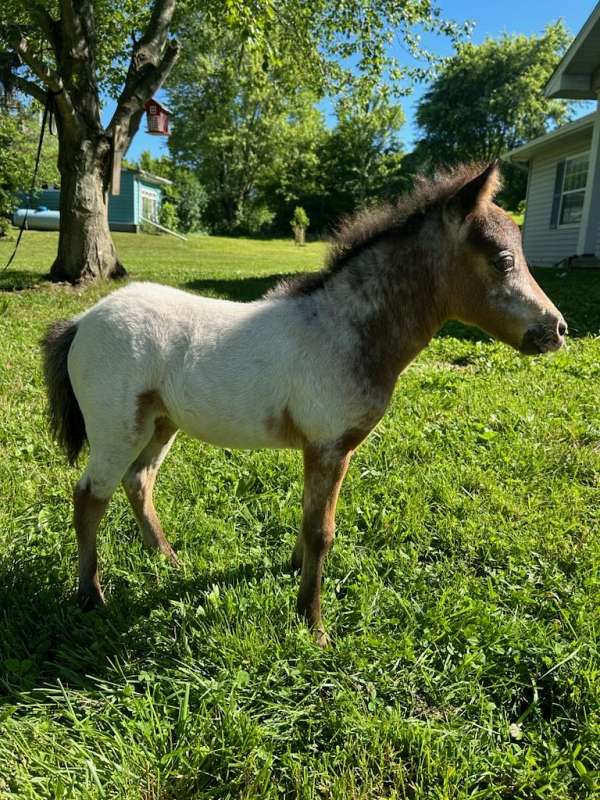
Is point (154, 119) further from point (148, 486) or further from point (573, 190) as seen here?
point (148, 486)

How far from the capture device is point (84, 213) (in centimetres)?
951

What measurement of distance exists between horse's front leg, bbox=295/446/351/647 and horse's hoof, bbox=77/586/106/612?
1030 mm

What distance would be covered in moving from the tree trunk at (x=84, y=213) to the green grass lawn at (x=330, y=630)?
6342 millimetres

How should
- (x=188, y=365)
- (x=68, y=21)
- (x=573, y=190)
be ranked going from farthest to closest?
(x=573, y=190)
(x=68, y=21)
(x=188, y=365)

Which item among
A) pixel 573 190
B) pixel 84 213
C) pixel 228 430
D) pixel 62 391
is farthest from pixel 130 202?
pixel 228 430

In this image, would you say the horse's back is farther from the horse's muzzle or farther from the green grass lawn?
the horse's muzzle

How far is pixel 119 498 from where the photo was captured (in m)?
3.54

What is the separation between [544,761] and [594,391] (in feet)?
13.3

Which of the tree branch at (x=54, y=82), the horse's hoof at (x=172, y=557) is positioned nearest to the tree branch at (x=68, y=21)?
the tree branch at (x=54, y=82)

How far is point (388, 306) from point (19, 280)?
999cm

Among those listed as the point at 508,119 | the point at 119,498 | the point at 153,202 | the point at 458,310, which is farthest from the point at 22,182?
the point at 508,119

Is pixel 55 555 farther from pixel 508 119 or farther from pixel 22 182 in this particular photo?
pixel 508 119

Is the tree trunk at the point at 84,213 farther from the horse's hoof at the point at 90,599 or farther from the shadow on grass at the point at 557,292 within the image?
the horse's hoof at the point at 90,599

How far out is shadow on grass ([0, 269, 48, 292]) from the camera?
950cm
